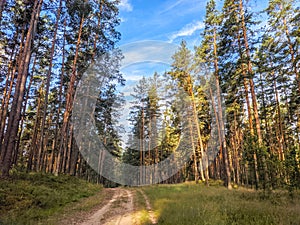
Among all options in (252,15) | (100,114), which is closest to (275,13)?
(252,15)

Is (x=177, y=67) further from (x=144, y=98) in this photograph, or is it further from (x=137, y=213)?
(x=137, y=213)

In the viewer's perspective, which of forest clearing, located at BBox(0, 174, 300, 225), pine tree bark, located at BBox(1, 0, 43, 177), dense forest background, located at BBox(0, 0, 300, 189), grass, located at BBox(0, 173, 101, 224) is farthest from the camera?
dense forest background, located at BBox(0, 0, 300, 189)

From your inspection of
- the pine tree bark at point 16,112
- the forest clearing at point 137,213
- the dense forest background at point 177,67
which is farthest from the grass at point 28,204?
the dense forest background at point 177,67

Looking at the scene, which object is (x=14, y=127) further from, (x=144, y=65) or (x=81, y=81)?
(x=144, y=65)

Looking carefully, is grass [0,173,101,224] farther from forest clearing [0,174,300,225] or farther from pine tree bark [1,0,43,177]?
pine tree bark [1,0,43,177]

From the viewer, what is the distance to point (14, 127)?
1030 centimetres

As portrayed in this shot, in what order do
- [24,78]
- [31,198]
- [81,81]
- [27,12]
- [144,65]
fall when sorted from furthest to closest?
[144,65]
[81,81]
[27,12]
[24,78]
[31,198]

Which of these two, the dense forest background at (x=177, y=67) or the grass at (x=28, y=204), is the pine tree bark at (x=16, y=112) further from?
the grass at (x=28, y=204)

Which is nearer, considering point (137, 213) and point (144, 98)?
point (137, 213)

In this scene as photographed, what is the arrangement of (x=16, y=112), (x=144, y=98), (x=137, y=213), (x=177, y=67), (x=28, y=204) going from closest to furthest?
(x=28, y=204) → (x=137, y=213) → (x=16, y=112) → (x=177, y=67) → (x=144, y=98)

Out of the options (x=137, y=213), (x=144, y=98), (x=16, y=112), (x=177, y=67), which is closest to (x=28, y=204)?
(x=137, y=213)

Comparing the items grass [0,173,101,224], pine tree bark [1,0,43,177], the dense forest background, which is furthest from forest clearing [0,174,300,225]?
the dense forest background

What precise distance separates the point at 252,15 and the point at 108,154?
34.1 metres

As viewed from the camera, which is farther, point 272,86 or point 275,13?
point 272,86
